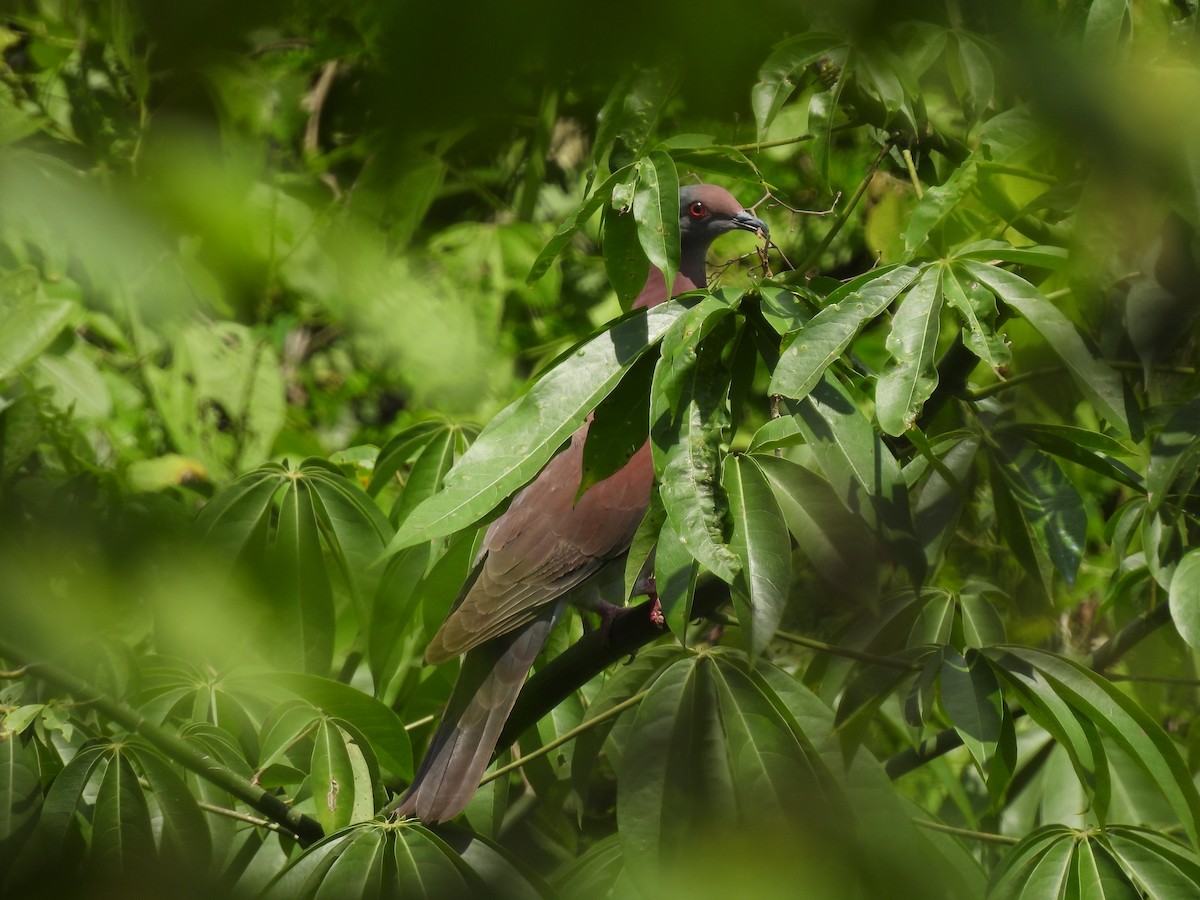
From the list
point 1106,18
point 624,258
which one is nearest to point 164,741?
point 624,258

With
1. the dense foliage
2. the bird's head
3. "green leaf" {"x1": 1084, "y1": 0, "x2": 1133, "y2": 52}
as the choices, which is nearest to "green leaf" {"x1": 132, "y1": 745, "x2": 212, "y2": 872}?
the dense foliage

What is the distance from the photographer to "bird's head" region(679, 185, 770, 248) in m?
2.78

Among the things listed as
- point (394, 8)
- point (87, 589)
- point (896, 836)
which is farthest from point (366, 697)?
point (394, 8)

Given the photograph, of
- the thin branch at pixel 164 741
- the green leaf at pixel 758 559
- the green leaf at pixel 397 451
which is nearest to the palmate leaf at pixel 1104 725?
the green leaf at pixel 758 559

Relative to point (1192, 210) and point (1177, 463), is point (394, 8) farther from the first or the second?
point (1177, 463)

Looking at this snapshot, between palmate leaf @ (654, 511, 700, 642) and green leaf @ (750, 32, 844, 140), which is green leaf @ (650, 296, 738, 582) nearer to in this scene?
palmate leaf @ (654, 511, 700, 642)

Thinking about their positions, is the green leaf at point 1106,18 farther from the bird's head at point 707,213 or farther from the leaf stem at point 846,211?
the bird's head at point 707,213

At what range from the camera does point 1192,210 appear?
2.73 feet

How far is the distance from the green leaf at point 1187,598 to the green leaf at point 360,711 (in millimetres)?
1205

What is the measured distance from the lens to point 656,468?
4.00ft

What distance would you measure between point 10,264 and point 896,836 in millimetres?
2308

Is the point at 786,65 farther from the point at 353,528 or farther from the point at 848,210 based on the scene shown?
the point at 353,528

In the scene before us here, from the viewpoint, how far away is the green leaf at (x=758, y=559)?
4.00 ft

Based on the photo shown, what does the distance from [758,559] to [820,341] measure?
10.3 inches
